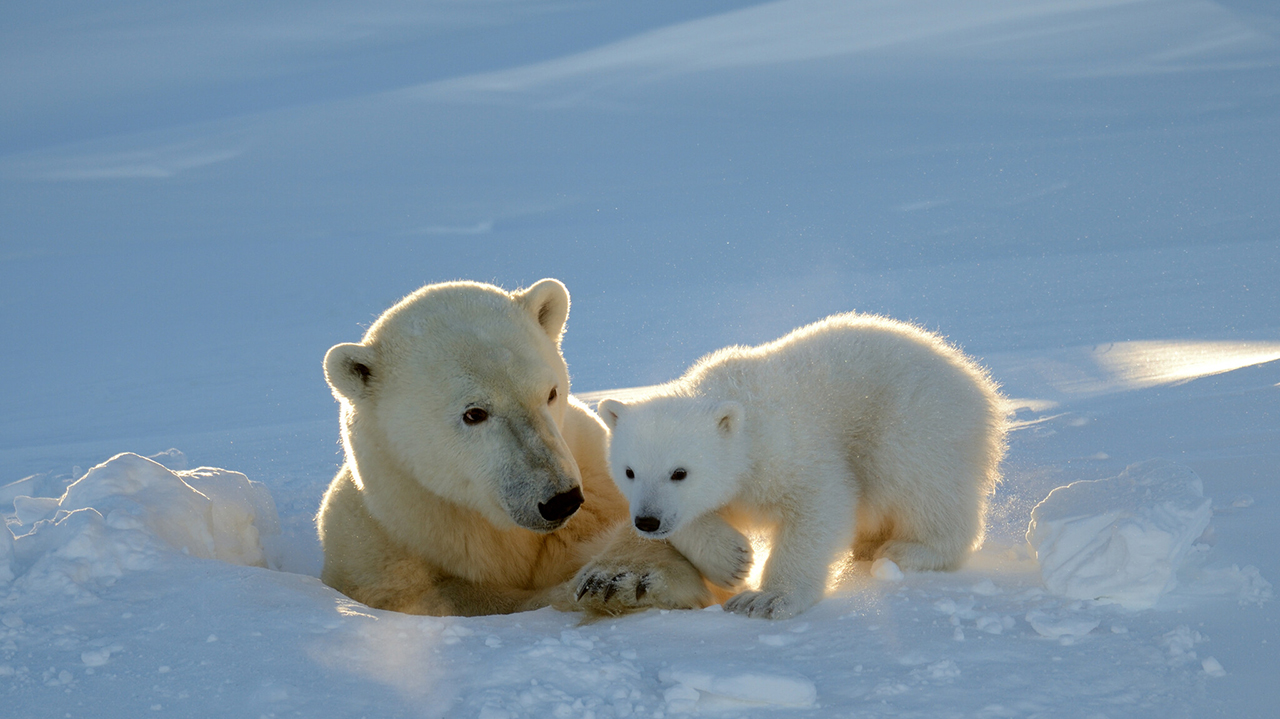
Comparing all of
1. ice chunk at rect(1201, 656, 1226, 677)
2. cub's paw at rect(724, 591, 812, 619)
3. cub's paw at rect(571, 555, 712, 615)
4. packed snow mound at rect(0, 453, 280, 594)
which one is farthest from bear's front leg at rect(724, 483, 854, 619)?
packed snow mound at rect(0, 453, 280, 594)

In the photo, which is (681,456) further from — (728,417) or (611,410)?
(611,410)

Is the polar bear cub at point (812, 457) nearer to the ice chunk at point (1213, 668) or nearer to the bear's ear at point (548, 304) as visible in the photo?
the bear's ear at point (548, 304)

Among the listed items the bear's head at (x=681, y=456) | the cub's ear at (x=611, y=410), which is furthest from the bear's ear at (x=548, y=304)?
the bear's head at (x=681, y=456)

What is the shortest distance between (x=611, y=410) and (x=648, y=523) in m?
0.52

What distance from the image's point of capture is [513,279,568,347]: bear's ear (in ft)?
11.6

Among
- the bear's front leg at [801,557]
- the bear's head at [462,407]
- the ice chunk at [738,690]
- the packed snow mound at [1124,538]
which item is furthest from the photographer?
the bear's head at [462,407]

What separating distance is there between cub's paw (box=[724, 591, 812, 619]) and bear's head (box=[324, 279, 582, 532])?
58 cm

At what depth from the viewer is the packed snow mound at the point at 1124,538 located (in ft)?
9.16

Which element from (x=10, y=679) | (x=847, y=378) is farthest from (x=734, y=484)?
(x=10, y=679)

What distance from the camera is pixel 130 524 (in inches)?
132

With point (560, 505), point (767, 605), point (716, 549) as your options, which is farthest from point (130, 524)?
point (767, 605)

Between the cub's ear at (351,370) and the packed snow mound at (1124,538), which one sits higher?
the cub's ear at (351,370)

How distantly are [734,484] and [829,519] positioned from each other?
322mm

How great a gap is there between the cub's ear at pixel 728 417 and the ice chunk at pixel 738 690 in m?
0.94
